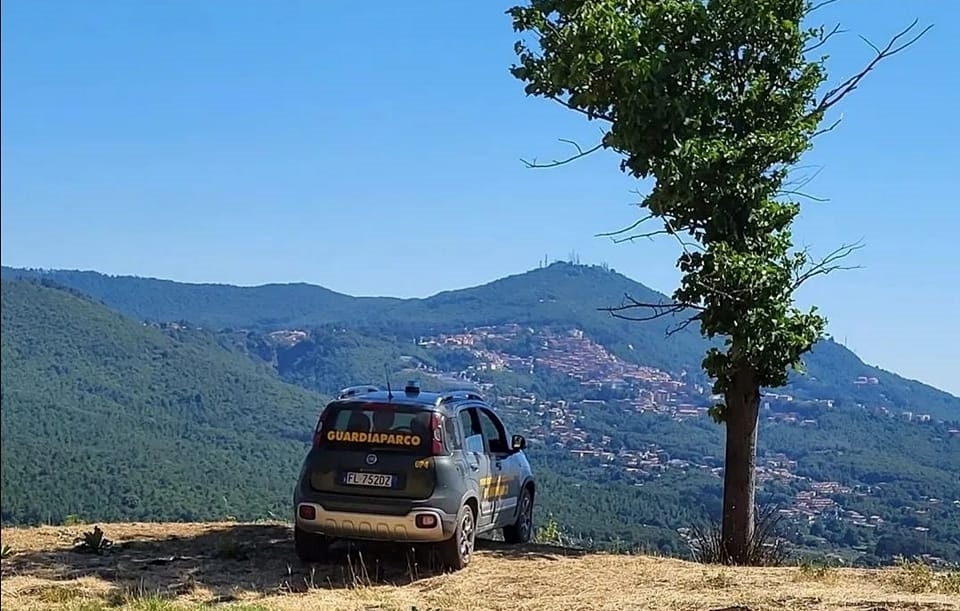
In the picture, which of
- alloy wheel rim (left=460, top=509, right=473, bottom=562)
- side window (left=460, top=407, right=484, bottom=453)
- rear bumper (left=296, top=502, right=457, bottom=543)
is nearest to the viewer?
rear bumper (left=296, top=502, right=457, bottom=543)

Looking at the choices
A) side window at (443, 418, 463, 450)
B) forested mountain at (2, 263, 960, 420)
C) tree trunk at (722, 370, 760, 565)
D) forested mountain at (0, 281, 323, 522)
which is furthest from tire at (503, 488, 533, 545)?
forested mountain at (2, 263, 960, 420)

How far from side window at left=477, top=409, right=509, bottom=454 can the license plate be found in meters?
1.87

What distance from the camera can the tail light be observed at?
1164 centimetres

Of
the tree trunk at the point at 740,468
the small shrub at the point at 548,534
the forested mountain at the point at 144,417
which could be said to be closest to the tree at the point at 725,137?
the tree trunk at the point at 740,468

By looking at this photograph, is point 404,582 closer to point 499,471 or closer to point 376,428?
point 376,428

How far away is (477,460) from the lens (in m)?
12.5

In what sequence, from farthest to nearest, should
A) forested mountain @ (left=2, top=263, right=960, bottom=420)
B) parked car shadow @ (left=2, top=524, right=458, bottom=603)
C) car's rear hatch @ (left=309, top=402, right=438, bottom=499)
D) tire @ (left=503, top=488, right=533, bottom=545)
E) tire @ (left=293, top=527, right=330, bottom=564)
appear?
forested mountain @ (left=2, top=263, right=960, bottom=420) → tire @ (left=503, top=488, right=533, bottom=545) → tire @ (left=293, top=527, right=330, bottom=564) → car's rear hatch @ (left=309, top=402, right=438, bottom=499) → parked car shadow @ (left=2, top=524, right=458, bottom=603)

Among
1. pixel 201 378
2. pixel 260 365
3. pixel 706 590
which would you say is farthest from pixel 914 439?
pixel 260 365

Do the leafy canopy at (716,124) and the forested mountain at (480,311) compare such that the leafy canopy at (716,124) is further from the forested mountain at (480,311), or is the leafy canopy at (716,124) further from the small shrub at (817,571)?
the forested mountain at (480,311)

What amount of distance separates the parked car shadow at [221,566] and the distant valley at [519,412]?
120 centimetres

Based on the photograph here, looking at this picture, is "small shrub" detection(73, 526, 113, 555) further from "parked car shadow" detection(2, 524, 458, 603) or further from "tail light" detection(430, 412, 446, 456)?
"tail light" detection(430, 412, 446, 456)

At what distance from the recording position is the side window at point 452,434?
38.9 feet

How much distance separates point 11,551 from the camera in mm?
12703

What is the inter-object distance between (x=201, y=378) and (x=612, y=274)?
72.9 m
